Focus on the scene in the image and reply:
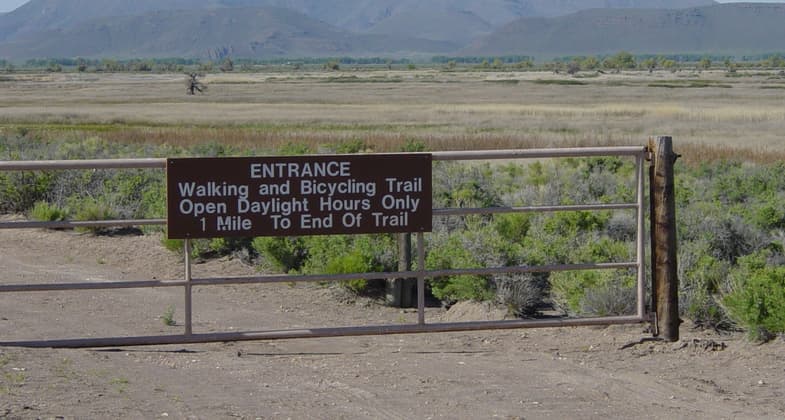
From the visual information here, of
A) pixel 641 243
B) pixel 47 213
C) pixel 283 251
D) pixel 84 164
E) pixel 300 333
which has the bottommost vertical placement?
pixel 300 333

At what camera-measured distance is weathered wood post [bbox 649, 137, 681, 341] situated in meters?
8.32

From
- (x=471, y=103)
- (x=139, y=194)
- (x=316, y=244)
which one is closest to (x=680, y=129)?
(x=471, y=103)

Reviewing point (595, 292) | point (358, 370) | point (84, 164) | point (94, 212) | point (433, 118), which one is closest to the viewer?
point (358, 370)

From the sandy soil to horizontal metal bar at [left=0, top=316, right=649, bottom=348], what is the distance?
0.33 ft

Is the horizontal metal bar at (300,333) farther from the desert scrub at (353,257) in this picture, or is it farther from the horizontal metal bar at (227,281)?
the desert scrub at (353,257)

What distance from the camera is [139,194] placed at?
16625 millimetres

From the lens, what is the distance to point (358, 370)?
7.55 m

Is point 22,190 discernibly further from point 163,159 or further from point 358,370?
point 358,370

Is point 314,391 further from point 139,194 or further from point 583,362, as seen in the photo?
point 139,194

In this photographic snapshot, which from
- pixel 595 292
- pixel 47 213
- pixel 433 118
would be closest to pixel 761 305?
pixel 595 292

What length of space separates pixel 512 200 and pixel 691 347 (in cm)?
847

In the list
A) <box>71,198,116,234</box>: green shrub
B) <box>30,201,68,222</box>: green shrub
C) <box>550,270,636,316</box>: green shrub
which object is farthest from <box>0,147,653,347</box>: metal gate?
<box>30,201,68,222</box>: green shrub

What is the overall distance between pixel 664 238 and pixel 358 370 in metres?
2.56

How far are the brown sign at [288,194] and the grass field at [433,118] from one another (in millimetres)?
22641
